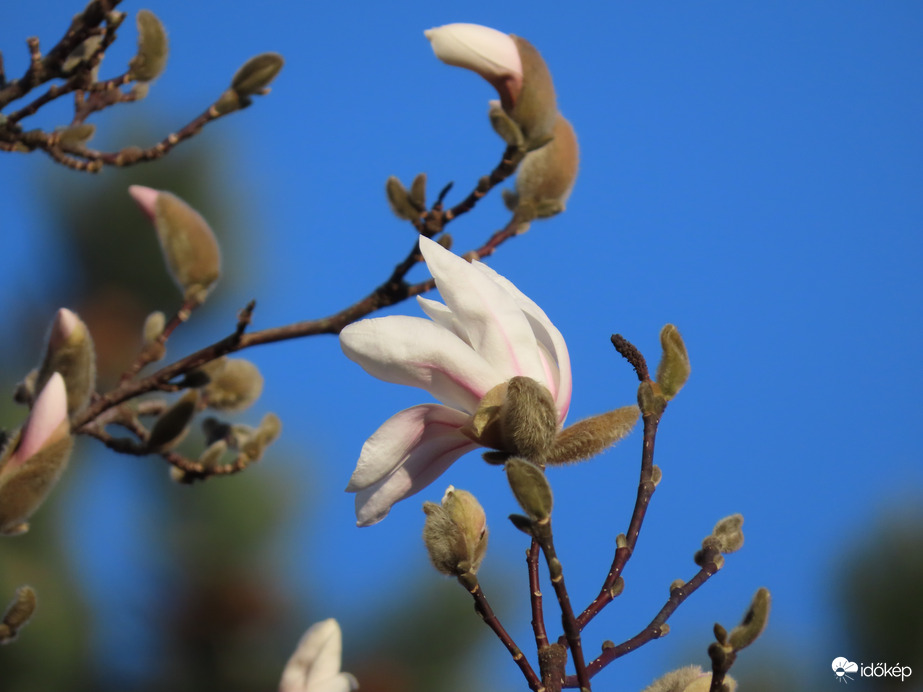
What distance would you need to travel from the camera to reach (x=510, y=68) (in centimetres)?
98

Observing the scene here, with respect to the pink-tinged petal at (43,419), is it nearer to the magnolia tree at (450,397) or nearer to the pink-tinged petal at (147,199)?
the magnolia tree at (450,397)

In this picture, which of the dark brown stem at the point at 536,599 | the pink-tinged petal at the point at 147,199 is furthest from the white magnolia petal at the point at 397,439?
the pink-tinged petal at the point at 147,199

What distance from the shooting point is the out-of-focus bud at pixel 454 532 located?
64 centimetres

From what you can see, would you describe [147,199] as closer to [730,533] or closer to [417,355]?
[417,355]

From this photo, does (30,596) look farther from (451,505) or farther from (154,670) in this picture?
(154,670)

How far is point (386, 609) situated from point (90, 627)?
4.15ft

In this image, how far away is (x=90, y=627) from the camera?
165 inches

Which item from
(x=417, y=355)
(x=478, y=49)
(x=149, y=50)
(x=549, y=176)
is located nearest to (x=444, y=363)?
(x=417, y=355)

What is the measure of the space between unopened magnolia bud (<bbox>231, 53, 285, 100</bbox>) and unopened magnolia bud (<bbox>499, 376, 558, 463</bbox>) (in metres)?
0.63

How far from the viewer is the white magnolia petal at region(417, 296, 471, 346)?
0.70m

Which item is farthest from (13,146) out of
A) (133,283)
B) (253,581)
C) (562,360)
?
(133,283)

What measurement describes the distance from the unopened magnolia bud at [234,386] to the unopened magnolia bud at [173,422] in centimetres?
19

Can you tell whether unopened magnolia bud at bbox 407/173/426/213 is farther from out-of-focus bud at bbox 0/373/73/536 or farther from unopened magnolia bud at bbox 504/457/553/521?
unopened magnolia bud at bbox 504/457/553/521

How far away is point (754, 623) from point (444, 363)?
257mm
